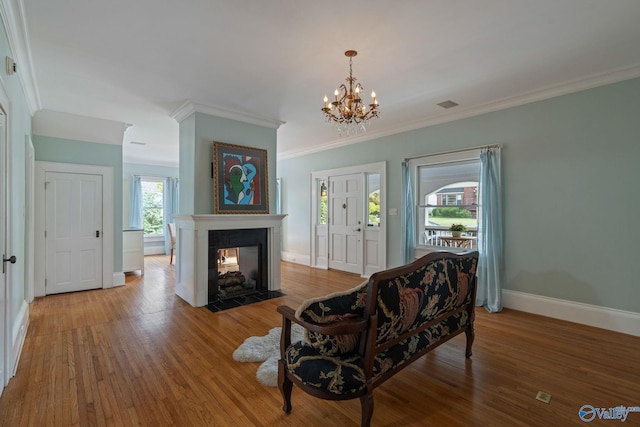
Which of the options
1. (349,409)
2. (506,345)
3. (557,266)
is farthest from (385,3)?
(557,266)

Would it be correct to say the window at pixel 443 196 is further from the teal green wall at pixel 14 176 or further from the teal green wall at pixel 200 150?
the teal green wall at pixel 14 176

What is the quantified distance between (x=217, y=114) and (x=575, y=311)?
5.14 meters

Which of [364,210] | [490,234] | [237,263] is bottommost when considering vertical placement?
[237,263]

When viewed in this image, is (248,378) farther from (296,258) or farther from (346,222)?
(296,258)

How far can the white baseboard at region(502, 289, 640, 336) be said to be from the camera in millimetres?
3232

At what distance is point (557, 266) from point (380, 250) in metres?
2.57

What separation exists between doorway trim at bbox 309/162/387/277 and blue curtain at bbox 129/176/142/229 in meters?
4.90

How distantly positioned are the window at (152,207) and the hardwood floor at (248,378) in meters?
5.29

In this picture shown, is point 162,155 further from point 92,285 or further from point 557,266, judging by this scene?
point 557,266

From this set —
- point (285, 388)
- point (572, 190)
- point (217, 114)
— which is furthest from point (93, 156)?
point (572, 190)

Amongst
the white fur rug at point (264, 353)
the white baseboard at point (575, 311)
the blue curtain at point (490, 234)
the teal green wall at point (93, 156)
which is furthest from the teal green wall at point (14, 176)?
the white baseboard at point (575, 311)

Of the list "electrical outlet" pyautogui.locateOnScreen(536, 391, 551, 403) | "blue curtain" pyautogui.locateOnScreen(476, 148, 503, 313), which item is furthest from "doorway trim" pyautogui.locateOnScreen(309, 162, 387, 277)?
"electrical outlet" pyautogui.locateOnScreen(536, 391, 551, 403)

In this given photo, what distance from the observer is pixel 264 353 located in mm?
2762

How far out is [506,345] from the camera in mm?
2971
